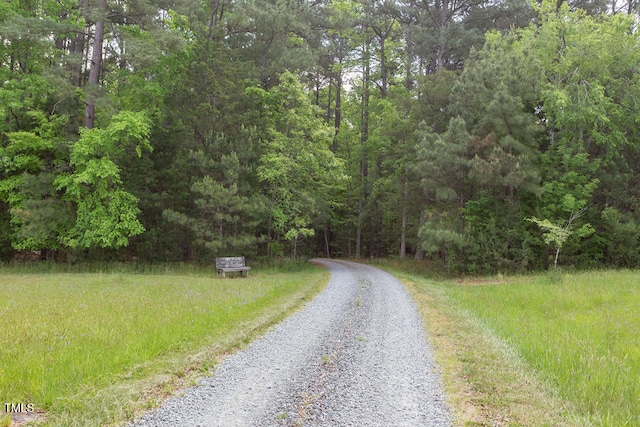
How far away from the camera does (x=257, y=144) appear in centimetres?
1925

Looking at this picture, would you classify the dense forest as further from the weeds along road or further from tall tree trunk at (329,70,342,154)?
tall tree trunk at (329,70,342,154)

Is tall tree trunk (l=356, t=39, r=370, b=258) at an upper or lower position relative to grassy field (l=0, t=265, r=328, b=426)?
upper

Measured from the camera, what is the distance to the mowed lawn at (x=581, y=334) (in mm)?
3955

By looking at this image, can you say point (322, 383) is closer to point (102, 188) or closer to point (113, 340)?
point (113, 340)

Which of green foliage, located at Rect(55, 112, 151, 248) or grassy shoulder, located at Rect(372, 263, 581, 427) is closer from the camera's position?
grassy shoulder, located at Rect(372, 263, 581, 427)

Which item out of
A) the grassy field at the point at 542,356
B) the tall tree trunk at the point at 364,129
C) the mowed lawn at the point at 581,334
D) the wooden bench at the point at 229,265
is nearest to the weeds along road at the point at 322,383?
the grassy field at the point at 542,356

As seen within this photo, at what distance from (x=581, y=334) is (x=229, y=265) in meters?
13.0

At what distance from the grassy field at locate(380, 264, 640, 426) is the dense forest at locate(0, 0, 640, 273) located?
7.69m

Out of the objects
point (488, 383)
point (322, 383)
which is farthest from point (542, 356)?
point (322, 383)

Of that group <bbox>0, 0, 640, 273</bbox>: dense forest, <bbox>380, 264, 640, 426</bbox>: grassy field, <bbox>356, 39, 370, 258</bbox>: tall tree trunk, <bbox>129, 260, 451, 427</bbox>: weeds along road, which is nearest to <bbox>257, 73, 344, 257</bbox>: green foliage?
<bbox>0, 0, 640, 273</bbox>: dense forest

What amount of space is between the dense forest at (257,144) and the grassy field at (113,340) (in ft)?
24.2

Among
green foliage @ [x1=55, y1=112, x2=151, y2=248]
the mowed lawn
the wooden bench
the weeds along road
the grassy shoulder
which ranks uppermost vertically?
green foliage @ [x1=55, y1=112, x2=151, y2=248]

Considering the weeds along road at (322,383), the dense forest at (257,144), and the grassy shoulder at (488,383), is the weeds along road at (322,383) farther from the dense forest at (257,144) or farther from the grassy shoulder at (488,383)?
the dense forest at (257,144)

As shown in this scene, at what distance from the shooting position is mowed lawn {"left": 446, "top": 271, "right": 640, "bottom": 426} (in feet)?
13.0
